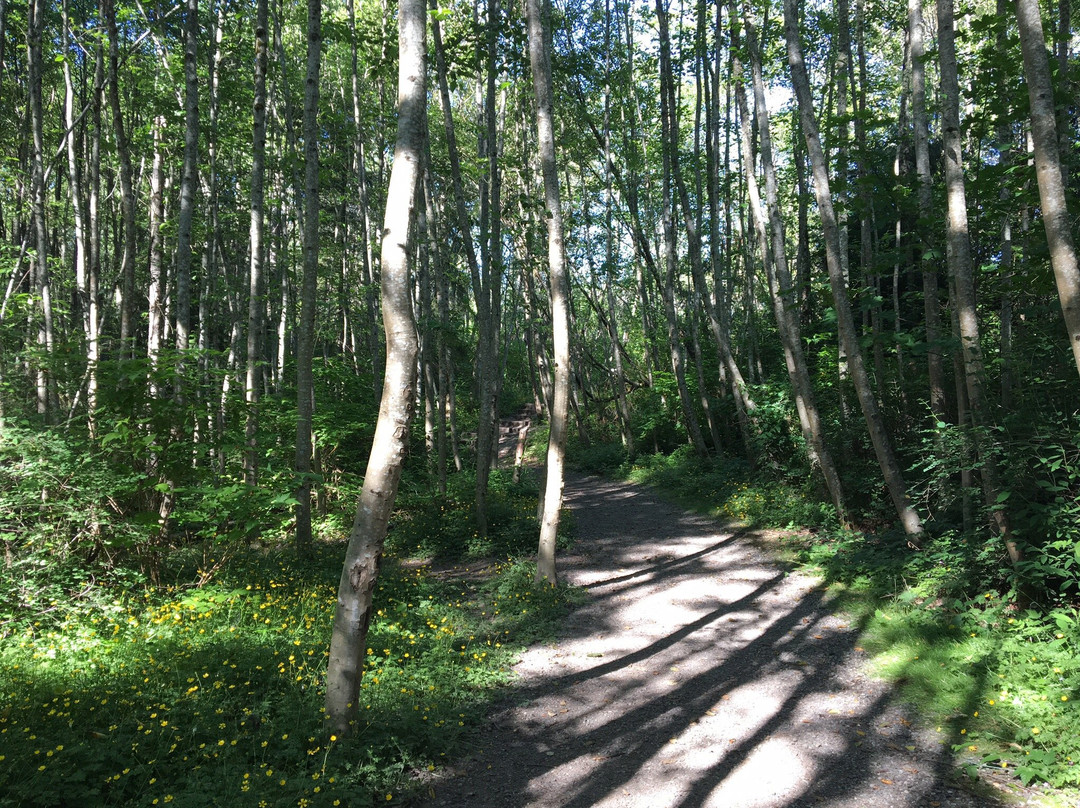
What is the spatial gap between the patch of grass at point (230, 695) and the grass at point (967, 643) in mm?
3605

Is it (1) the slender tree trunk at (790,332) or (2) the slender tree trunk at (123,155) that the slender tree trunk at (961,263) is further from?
(2) the slender tree trunk at (123,155)

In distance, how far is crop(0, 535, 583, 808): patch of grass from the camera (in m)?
3.47

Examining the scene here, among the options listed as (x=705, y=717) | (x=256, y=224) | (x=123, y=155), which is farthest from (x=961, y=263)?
(x=123, y=155)

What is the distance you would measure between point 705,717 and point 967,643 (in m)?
2.52

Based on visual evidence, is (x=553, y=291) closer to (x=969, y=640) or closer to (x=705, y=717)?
(x=705, y=717)

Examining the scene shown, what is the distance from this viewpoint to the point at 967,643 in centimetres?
529

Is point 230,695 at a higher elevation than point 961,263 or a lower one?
lower

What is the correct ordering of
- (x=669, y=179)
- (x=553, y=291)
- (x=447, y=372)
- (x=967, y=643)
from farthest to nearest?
(x=447, y=372), (x=669, y=179), (x=553, y=291), (x=967, y=643)

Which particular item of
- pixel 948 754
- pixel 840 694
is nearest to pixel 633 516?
pixel 840 694

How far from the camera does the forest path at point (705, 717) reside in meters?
3.91

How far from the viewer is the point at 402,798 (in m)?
3.85

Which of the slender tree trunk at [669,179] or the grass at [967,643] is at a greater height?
the slender tree trunk at [669,179]

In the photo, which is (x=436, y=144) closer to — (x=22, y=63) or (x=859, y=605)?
(x=22, y=63)

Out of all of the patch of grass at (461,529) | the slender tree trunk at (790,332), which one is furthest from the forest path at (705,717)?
the patch of grass at (461,529)
